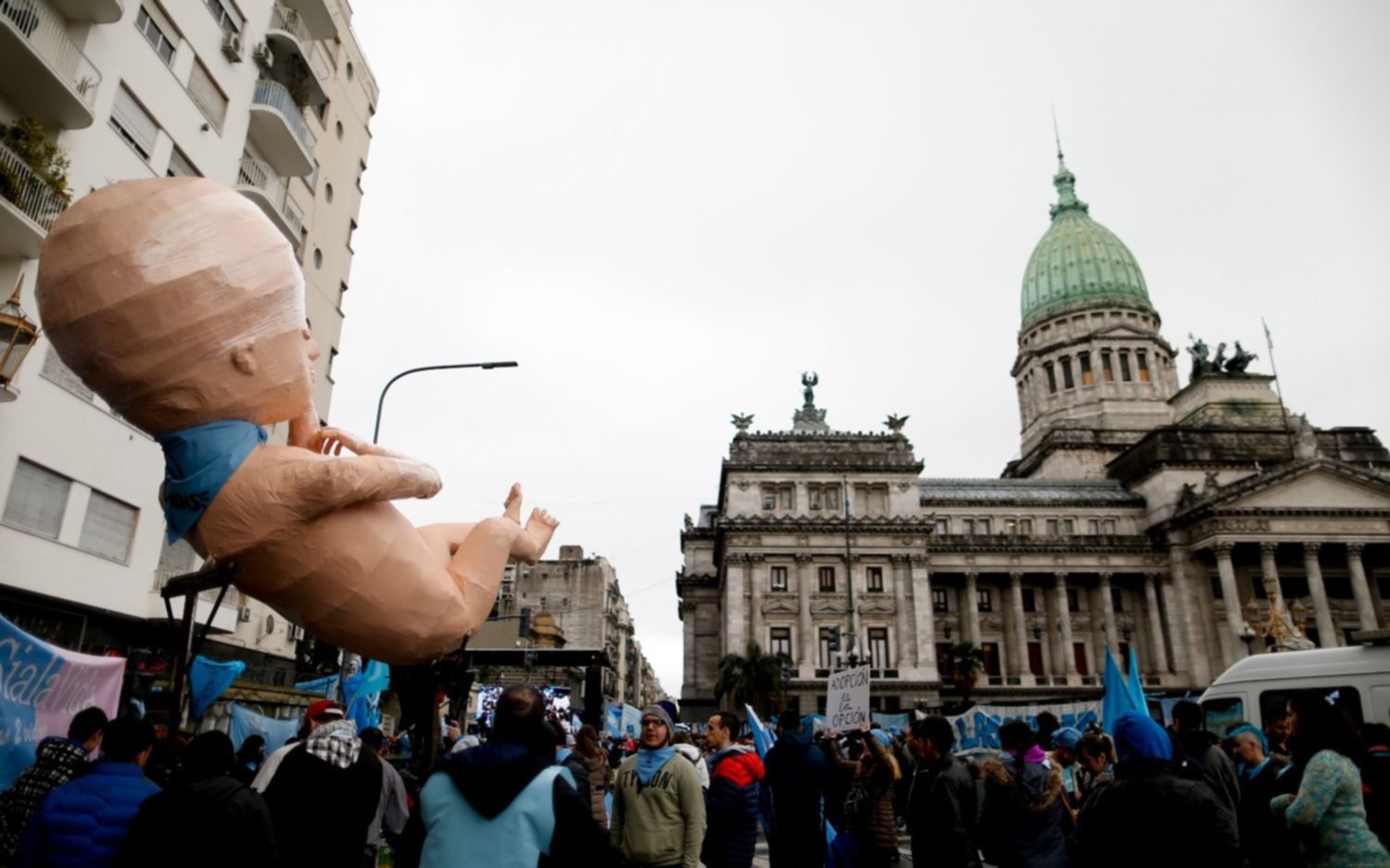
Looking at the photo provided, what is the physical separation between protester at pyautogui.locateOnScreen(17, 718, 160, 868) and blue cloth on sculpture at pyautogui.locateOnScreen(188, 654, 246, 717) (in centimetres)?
914

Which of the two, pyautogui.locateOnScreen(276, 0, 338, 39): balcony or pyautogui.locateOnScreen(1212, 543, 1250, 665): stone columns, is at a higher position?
pyautogui.locateOnScreen(276, 0, 338, 39): balcony

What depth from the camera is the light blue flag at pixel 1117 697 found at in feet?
35.3

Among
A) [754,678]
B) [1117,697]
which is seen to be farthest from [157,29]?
[754,678]

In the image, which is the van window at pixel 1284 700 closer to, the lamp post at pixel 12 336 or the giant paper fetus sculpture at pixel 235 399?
the giant paper fetus sculpture at pixel 235 399

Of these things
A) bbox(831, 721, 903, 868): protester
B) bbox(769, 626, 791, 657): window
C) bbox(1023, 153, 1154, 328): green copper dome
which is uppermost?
bbox(1023, 153, 1154, 328): green copper dome

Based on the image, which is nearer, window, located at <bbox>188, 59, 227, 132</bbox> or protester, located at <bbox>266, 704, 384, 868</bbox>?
protester, located at <bbox>266, 704, 384, 868</bbox>

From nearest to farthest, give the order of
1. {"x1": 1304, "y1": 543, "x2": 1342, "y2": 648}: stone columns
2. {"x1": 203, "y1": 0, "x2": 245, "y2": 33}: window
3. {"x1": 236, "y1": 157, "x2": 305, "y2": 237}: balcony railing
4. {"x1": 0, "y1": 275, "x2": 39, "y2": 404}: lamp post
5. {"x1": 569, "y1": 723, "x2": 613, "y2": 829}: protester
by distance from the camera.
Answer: {"x1": 569, "y1": 723, "x2": 613, "y2": 829}: protester < {"x1": 0, "y1": 275, "x2": 39, "y2": 404}: lamp post < {"x1": 203, "y1": 0, "x2": 245, "y2": 33}: window < {"x1": 236, "y1": 157, "x2": 305, "y2": 237}: balcony railing < {"x1": 1304, "y1": 543, "x2": 1342, "y2": 648}: stone columns

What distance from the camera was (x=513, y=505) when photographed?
201 inches

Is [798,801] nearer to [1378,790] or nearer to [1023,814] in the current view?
[1023,814]

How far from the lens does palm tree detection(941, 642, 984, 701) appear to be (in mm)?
48062

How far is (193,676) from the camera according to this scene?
1256cm

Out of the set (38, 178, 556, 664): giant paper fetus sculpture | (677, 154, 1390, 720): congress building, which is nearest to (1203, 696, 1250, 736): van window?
(38, 178, 556, 664): giant paper fetus sculpture

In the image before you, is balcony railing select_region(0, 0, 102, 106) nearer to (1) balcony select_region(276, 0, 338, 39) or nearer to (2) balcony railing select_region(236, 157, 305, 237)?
(2) balcony railing select_region(236, 157, 305, 237)

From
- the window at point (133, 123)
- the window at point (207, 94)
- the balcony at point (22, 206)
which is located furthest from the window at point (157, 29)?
the balcony at point (22, 206)
